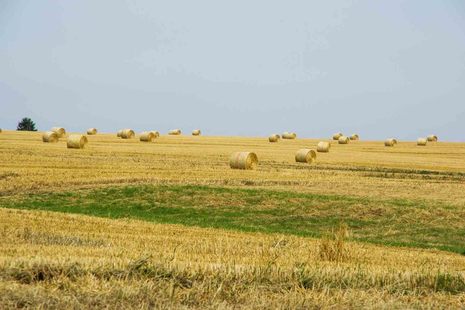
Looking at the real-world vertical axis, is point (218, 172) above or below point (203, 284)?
below

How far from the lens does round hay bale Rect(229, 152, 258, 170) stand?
3972 centimetres

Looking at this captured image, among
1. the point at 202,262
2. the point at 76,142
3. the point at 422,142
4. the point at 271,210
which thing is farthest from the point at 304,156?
the point at 202,262

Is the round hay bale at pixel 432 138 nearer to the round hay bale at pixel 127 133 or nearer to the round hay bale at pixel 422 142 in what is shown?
the round hay bale at pixel 422 142

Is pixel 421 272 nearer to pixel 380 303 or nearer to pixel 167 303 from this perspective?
pixel 380 303

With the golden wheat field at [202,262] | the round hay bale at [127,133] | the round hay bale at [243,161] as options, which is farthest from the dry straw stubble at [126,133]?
the golden wheat field at [202,262]

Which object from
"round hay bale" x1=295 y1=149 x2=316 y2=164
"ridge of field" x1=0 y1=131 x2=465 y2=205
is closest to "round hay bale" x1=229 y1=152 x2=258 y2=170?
"ridge of field" x1=0 y1=131 x2=465 y2=205

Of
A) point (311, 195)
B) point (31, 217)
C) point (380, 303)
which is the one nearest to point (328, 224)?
point (311, 195)

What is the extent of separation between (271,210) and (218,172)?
35.7 ft

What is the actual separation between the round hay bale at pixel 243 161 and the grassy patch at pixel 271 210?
9.10 m

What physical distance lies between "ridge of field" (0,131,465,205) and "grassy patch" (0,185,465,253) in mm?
2206

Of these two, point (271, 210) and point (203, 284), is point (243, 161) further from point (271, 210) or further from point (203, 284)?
point (203, 284)

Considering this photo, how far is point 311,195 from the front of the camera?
29.5 meters

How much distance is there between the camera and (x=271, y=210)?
27.1 m

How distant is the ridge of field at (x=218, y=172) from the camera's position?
104 feet
